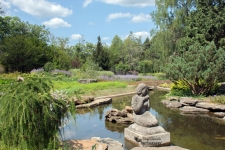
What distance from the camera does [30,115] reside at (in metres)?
2.98

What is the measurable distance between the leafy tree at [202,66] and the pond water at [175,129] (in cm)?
303

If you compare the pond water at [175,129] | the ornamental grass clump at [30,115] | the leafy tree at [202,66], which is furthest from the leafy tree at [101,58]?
the ornamental grass clump at [30,115]

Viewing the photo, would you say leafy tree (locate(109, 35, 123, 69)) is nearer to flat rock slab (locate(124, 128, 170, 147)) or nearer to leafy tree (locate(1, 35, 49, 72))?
leafy tree (locate(1, 35, 49, 72))

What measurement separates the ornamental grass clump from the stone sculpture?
3176 mm

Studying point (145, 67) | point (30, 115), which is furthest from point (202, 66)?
point (145, 67)

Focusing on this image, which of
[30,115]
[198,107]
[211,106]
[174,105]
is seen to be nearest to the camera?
[30,115]

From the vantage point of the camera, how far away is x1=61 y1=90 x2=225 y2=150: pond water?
21.1ft

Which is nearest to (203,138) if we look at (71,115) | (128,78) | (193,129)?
(193,129)

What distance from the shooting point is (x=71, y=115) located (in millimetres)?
3484

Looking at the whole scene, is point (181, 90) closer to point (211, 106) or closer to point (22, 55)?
point (211, 106)

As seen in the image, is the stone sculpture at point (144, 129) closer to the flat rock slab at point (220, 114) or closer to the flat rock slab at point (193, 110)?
the flat rock slab at point (220, 114)

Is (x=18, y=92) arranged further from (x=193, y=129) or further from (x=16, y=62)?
(x=16, y=62)

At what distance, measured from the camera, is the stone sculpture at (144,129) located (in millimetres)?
5902

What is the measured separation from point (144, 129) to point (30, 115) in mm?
3776
